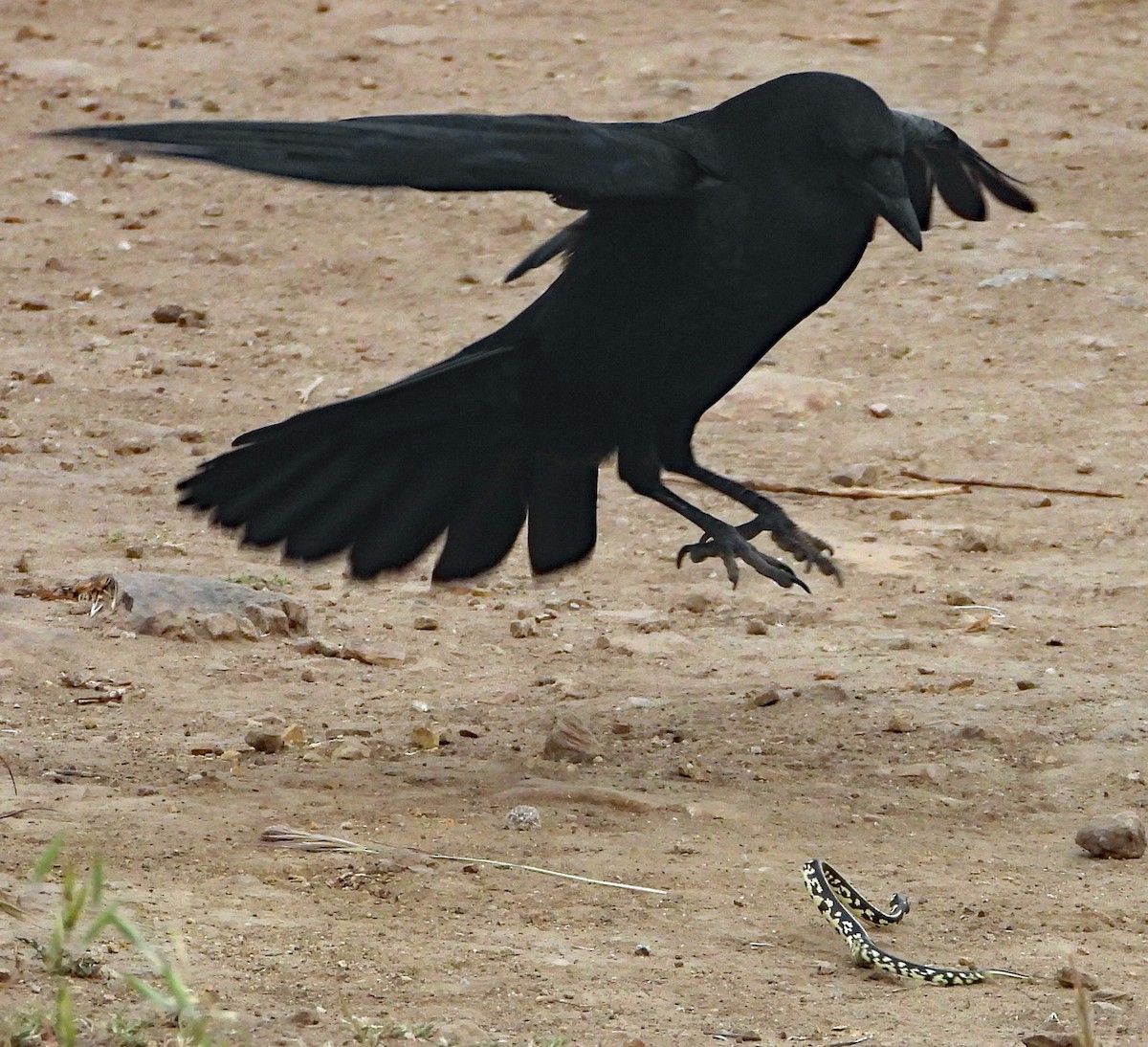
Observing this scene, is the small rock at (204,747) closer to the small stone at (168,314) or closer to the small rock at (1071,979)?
the small rock at (1071,979)

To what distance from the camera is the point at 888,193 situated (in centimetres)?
411

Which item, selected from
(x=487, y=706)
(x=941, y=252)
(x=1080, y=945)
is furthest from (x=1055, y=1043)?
(x=941, y=252)

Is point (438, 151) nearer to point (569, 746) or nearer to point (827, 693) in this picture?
point (569, 746)

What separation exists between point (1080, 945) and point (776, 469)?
3092 mm

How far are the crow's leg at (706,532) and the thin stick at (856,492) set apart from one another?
138 centimetres

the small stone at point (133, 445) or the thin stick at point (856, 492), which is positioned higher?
the thin stick at point (856, 492)

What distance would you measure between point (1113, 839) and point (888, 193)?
149cm

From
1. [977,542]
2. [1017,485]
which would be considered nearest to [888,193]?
[977,542]

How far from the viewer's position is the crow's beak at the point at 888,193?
4.09 m

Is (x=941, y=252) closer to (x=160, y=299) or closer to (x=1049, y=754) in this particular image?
(x=160, y=299)

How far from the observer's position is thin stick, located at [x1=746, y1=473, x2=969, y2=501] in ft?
19.3

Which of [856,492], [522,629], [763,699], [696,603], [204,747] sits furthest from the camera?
[856,492]

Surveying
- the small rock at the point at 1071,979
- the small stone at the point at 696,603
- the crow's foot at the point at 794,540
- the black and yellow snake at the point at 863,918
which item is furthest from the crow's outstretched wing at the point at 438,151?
the small rock at the point at 1071,979

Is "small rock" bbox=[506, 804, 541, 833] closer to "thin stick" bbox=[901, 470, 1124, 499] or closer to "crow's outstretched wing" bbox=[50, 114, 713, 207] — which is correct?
"crow's outstretched wing" bbox=[50, 114, 713, 207]
